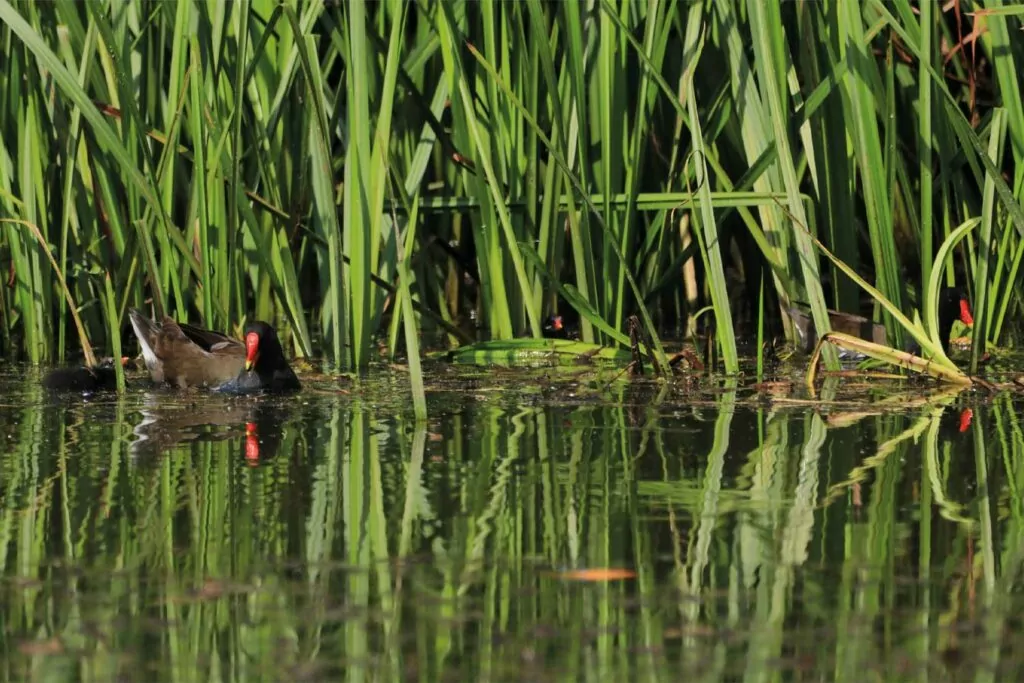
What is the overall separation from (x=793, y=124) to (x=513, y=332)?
137 centimetres

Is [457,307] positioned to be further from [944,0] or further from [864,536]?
[864,536]

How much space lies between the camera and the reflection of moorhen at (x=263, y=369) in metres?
5.96

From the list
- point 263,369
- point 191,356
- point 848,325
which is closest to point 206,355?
point 191,356

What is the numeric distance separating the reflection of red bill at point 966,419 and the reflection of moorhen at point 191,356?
2610mm

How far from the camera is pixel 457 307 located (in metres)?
7.84

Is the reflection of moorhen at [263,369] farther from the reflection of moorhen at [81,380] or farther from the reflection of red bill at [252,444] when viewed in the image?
the reflection of red bill at [252,444]

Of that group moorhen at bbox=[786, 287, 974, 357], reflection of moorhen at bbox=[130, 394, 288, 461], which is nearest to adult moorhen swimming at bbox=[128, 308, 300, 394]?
reflection of moorhen at bbox=[130, 394, 288, 461]

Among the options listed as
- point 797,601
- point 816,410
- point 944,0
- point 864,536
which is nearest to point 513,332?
point 816,410

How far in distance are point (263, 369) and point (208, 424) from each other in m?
0.71

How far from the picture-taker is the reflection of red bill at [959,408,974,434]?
5.01m

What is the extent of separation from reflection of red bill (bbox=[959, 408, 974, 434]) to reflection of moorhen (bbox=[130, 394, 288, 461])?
6.68 ft

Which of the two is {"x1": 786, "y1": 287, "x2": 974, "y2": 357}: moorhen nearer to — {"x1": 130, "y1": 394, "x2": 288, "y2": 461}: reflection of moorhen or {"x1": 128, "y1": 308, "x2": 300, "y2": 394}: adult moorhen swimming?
{"x1": 128, "y1": 308, "x2": 300, "y2": 394}: adult moorhen swimming

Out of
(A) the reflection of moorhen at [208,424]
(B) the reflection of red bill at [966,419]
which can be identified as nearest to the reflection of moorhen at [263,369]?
(A) the reflection of moorhen at [208,424]

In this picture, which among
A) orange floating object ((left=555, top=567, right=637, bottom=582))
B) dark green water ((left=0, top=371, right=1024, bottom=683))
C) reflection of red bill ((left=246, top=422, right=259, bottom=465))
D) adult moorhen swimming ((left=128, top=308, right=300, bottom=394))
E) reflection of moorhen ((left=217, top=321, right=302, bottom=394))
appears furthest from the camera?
adult moorhen swimming ((left=128, top=308, right=300, bottom=394))
